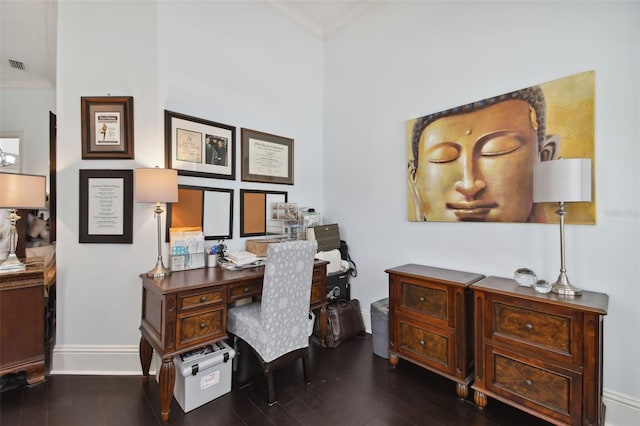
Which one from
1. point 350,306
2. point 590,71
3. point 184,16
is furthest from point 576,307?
point 184,16

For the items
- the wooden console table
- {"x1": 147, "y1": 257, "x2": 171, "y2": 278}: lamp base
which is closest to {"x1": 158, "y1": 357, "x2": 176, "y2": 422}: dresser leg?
{"x1": 147, "y1": 257, "x2": 171, "y2": 278}: lamp base

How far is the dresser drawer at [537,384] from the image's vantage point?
4.90ft

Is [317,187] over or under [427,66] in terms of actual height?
under

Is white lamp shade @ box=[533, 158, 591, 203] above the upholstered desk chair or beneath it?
above

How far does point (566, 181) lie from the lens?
5.20 ft

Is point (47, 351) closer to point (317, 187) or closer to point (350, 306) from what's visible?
point (350, 306)

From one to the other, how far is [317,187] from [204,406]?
2.46m

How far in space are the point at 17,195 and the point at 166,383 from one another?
1732mm

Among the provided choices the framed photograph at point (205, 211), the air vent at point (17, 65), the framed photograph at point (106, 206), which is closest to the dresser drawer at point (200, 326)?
the framed photograph at point (205, 211)

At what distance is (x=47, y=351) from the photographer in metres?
2.45

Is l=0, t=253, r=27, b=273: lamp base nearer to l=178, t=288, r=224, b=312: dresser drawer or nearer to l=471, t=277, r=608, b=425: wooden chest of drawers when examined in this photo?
l=178, t=288, r=224, b=312: dresser drawer

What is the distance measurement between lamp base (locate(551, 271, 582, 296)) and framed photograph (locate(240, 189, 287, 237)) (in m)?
2.33

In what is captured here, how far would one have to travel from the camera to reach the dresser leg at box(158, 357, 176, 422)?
167 centimetres

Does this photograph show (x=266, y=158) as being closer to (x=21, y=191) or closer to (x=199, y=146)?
(x=199, y=146)
